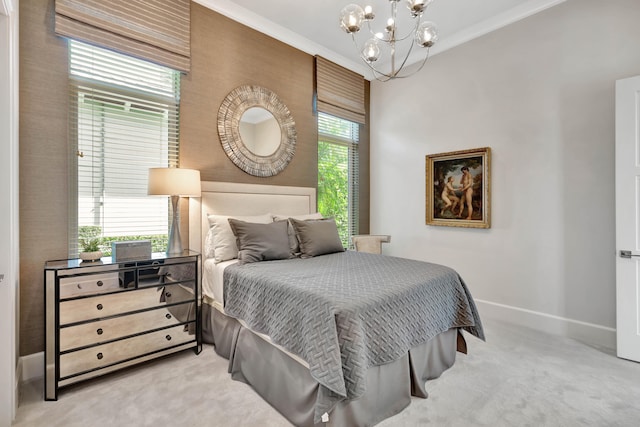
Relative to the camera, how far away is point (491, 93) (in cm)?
348

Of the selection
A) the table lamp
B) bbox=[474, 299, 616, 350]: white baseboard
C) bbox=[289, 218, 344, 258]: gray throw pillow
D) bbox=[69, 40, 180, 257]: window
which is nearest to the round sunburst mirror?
bbox=[69, 40, 180, 257]: window

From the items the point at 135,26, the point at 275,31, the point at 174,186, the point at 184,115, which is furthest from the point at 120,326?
the point at 275,31

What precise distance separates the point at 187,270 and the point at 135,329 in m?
0.53

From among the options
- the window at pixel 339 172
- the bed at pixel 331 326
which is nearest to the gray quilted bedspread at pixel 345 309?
the bed at pixel 331 326

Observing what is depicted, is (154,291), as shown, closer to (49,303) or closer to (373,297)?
(49,303)

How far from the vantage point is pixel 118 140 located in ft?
8.66

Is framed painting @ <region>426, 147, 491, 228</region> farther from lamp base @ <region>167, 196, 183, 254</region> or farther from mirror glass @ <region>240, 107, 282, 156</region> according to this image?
lamp base @ <region>167, 196, 183, 254</region>

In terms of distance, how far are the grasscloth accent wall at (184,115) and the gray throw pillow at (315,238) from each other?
0.91 metres

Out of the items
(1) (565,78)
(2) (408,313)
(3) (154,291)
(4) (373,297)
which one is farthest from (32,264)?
(1) (565,78)

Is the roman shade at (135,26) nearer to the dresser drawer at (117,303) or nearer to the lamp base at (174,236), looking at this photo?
the lamp base at (174,236)

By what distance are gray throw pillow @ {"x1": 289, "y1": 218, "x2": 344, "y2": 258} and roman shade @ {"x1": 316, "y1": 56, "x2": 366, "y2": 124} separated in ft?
5.89

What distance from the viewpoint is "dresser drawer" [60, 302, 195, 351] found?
2023mm

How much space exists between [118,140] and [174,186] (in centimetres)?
68

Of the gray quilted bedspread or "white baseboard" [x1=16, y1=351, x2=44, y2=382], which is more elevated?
the gray quilted bedspread
